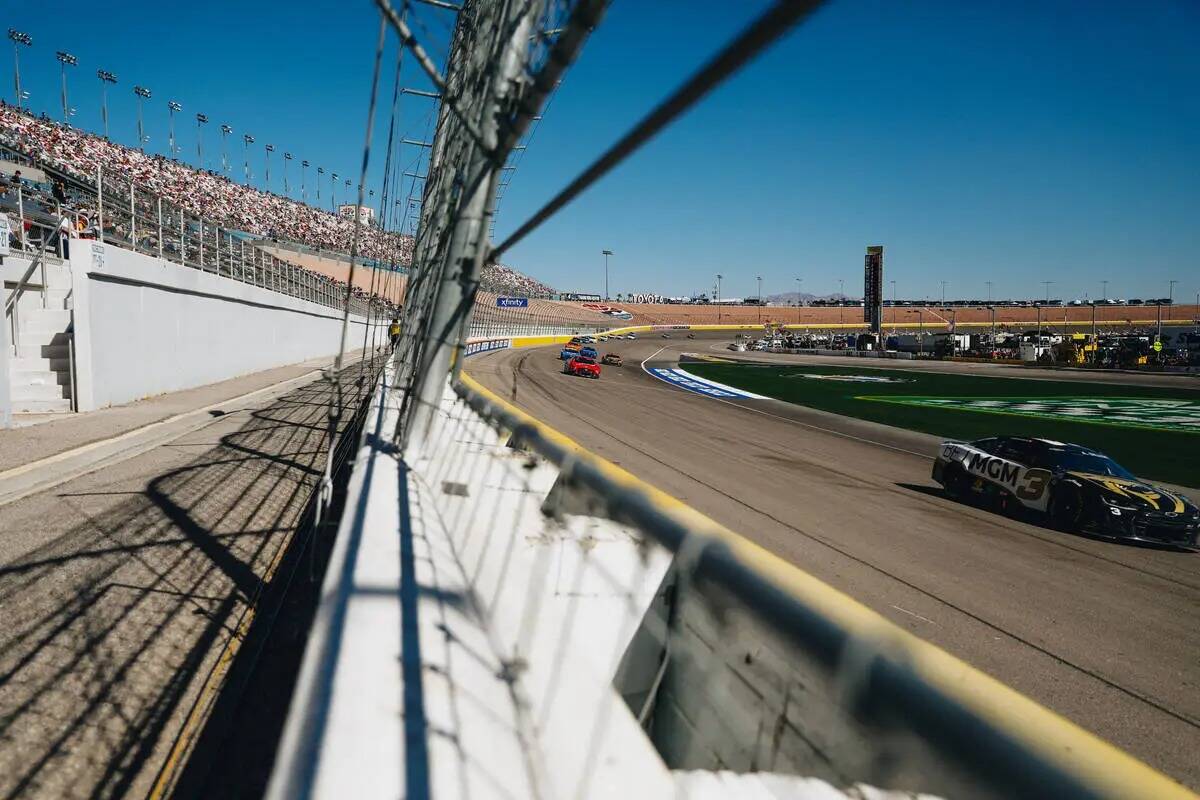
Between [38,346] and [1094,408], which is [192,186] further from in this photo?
[1094,408]

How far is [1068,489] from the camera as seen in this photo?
873 cm

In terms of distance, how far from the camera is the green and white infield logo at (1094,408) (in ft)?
61.2

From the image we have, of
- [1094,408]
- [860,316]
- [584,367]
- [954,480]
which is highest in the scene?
[860,316]

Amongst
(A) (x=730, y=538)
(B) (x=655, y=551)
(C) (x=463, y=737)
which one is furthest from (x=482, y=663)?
(A) (x=730, y=538)

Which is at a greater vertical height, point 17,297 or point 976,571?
point 17,297

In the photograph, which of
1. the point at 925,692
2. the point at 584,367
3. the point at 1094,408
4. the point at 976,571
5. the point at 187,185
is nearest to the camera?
the point at 925,692

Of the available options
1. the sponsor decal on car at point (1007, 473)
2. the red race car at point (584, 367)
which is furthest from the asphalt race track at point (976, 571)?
the red race car at point (584, 367)

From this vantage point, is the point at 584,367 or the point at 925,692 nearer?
the point at 925,692

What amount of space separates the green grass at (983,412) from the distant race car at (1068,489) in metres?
4.24

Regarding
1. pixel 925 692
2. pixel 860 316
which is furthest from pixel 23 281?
pixel 860 316

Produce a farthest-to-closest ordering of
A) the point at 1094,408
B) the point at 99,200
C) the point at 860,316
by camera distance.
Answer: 1. the point at 860,316
2. the point at 1094,408
3. the point at 99,200

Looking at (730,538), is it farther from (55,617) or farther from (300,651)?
(55,617)

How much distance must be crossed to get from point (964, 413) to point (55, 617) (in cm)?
2142

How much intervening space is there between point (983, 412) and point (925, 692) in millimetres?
22612
